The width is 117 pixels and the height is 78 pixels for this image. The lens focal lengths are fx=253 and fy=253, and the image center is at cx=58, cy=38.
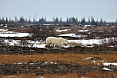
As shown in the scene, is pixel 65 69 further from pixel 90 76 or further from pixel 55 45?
pixel 55 45

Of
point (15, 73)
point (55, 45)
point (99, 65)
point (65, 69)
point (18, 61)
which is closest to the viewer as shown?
point (15, 73)

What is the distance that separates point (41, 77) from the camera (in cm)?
1332

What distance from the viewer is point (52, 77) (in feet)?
43.4

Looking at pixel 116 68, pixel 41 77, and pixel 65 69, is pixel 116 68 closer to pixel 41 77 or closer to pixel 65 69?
pixel 65 69

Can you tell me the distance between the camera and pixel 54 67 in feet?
55.5

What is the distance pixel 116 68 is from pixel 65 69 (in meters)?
3.40

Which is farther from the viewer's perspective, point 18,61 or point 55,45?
point 55,45

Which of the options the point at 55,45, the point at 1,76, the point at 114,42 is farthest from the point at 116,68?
the point at 114,42

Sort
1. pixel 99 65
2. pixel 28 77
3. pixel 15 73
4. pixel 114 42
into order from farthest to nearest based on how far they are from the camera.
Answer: pixel 114 42 → pixel 99 65 → pixel 15 73 → pixel 28 77

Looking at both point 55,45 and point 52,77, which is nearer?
point 52,77

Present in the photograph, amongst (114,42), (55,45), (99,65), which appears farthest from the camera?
(114,42)

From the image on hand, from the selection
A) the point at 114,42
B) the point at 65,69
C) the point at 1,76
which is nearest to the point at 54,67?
the point at 65,69

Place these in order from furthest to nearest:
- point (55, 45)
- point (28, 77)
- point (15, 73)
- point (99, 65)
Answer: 1. point (55, 45)
2. point (99, 65)
3. point (15, 73)
4. point (28, 77)

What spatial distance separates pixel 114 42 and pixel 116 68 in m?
21.8
